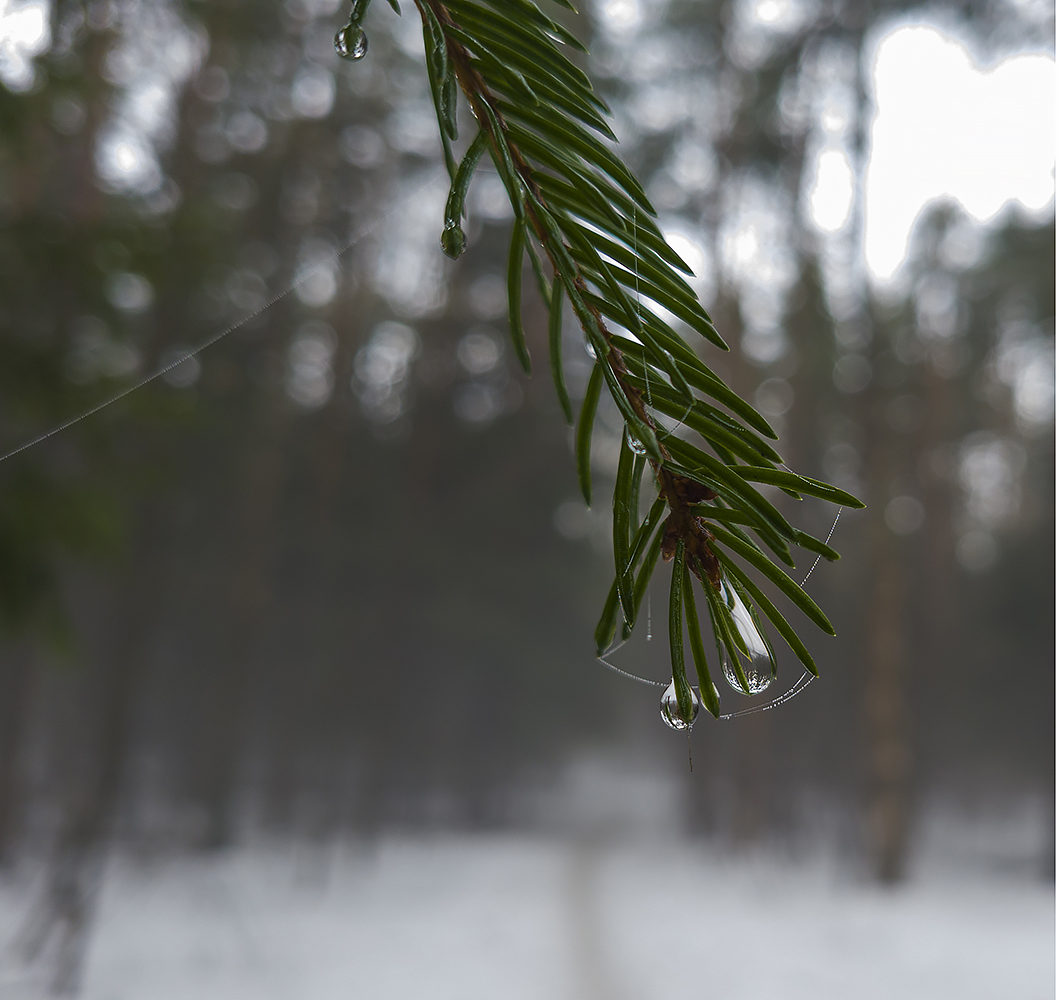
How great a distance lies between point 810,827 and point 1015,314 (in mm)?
1673

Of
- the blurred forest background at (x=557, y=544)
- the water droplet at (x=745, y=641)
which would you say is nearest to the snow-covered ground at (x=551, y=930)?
the blurred forest background at (x=557, y=544)

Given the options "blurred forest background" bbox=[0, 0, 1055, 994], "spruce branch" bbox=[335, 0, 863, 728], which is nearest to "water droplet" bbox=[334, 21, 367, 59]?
"spruce branch" bbox=[335, 0, 863, 728]

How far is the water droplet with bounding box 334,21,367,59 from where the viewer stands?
0.30 feet

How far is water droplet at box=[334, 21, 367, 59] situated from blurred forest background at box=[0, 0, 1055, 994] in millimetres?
1810

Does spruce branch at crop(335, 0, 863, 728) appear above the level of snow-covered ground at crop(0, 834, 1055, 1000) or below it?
above

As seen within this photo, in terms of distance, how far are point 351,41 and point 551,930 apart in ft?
7.09

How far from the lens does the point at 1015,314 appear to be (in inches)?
92.4

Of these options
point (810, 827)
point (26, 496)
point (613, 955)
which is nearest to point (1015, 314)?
point (810, 827)

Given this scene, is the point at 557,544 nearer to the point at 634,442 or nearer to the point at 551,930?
the point at 551,930

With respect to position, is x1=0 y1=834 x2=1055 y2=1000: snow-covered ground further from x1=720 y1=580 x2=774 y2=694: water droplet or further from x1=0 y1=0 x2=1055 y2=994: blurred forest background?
x1=720 y1=580 x2=774 y2=694: water droplet

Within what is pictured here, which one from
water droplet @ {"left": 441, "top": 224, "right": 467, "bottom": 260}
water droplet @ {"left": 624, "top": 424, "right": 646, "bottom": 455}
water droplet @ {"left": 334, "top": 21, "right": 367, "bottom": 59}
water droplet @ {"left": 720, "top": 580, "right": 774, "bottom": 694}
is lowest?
water droplet @ {"left": 720, "top": 580, "right": 774, "bottom": 694}

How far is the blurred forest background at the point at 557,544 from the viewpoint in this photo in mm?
2014

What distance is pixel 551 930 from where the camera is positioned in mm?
1932

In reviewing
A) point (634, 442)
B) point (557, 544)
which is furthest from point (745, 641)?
point (557, 544)
